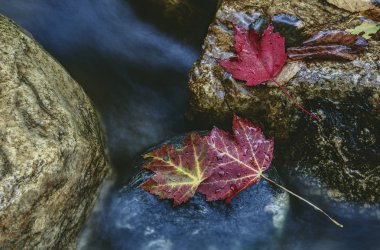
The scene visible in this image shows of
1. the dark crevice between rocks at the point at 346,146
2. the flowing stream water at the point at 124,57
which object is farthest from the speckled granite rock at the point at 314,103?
the flowing stream water at the point at 124,57

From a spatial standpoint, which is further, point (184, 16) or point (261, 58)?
point (184, 16)

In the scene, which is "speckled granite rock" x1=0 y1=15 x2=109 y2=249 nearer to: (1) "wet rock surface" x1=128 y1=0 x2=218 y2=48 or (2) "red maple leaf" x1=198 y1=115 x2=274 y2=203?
(2) "red maple leaf" x1=198 y1=115 x2=274 y2=203

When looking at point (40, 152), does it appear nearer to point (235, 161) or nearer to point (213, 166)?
point (213, 166)

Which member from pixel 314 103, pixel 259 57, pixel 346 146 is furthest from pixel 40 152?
pixel 346 146

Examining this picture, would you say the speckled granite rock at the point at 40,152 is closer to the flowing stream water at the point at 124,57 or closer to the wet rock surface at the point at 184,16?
the flowing stream water at the point at 124,57

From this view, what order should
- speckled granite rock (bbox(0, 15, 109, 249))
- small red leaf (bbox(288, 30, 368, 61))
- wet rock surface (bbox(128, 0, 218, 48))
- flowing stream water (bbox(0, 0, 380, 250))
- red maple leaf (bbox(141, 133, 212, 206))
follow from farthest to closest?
wet rock surface (bbox(128, 0, 218, 48)) → flowing stream water (bbox(0, 0, 380, 250)) → small red leaf (bbox(288, 30, 368, 61)) → red maple leaf (bbox(141, 133, 212, 206)) → speckled granite rock (bbox(0, 15, 109, 249))

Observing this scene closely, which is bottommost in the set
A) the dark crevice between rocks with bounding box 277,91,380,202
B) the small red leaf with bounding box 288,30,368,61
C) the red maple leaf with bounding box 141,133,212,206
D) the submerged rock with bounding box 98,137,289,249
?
the submerged rock with bounding box 98,137,289,249

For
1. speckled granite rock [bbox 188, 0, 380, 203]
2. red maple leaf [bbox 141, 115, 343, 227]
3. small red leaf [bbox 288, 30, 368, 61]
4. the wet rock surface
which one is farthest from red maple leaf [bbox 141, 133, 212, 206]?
the wet rock surface
